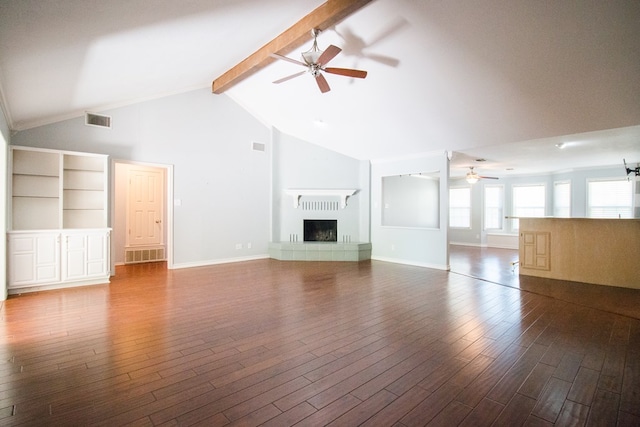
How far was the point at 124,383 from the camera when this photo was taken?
2.04 meters

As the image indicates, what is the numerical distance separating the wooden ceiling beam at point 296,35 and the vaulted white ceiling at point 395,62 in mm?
108

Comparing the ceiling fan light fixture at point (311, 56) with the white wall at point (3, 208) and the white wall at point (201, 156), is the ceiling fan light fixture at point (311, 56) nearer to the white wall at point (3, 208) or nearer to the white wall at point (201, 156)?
the white wall at point (201, 156)

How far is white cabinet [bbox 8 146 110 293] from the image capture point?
4250 mm

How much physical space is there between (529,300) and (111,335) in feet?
16.3

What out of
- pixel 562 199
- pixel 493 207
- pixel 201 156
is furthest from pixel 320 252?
pixel 562 199

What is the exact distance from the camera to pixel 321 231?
7.79 m

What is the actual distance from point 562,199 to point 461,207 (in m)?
2.83

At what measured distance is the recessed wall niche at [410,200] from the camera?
326 inches

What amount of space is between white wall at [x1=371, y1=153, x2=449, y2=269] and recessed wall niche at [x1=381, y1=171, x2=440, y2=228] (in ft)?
0.88

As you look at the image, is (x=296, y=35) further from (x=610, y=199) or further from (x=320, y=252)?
(x=610, y=199)

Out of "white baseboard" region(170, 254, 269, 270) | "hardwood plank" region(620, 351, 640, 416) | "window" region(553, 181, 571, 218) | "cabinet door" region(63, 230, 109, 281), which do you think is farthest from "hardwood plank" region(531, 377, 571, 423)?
"window" region(553, 181, 571, 218)

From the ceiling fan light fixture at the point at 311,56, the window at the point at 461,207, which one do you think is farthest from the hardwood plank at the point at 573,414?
the window at the point at 461,207

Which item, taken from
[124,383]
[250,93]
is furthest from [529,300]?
[250,93]

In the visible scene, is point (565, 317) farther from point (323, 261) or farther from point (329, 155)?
point (329, 155)
